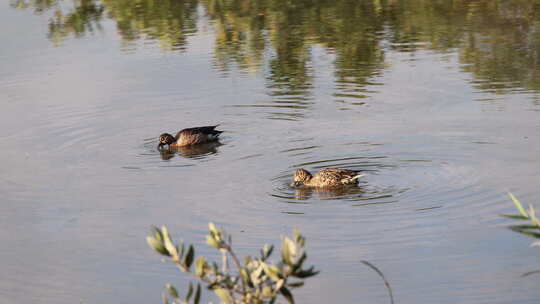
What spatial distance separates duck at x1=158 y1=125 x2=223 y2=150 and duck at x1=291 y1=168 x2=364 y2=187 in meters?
2.93

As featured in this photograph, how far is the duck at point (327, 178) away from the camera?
12.0 meters

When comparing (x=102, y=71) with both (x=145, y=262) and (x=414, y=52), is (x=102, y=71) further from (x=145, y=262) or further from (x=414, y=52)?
(x=145, y=262)

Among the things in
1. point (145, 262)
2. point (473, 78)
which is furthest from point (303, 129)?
point (145, 262)

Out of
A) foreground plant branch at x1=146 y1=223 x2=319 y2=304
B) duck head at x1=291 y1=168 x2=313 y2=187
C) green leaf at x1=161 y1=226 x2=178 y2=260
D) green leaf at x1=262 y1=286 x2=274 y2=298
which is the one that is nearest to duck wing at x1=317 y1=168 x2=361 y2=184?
duck head at x1=291 y1=168 x2=313 y2=187

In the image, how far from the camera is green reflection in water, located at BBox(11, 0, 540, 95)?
17859 millimetres

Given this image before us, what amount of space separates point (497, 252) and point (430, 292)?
1176mm

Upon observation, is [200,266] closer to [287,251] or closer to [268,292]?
[268,292]

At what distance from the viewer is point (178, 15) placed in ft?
85.4

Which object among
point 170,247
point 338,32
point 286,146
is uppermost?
point 170,247

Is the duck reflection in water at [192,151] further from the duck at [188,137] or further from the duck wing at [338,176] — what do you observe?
the duck wing at [338,176]

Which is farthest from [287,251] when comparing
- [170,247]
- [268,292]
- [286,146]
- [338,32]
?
[338,32]

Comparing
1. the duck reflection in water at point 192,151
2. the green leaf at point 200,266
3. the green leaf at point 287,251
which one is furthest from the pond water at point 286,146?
the green leaf at point 287,251

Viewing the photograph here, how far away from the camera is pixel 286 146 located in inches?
554

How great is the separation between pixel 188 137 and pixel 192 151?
22cm
